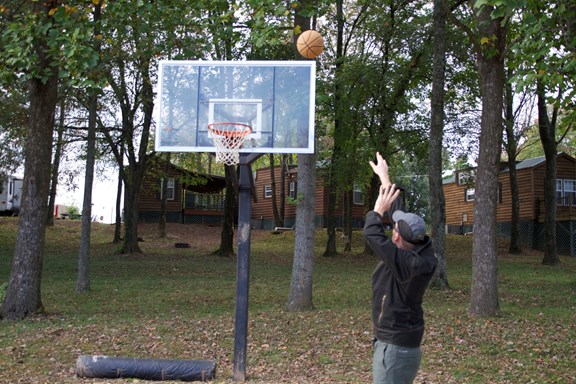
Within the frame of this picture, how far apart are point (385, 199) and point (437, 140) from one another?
11.8m

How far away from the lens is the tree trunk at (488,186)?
40.6 ft

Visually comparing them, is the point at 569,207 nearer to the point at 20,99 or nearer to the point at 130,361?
the point at 20,99

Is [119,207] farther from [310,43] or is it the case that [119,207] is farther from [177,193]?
[310,43]

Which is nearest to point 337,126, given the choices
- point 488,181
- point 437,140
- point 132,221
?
point 437,140

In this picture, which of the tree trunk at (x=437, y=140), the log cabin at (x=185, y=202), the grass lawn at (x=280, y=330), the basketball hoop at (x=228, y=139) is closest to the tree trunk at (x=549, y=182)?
the grass lawn at (x=280, y=330)

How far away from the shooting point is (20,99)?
21.2 metres

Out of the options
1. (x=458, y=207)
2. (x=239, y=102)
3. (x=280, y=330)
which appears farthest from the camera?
(x=458, y=207)

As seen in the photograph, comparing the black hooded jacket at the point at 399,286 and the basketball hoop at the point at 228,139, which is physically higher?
the basketball hoop at the point at 228,139

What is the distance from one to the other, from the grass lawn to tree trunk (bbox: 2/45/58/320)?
551 mm

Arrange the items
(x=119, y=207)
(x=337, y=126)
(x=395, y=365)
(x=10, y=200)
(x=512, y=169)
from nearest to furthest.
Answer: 1. (x=395, y=365)
2. (x=337, y=126)
3. (x=512, y=169)
4. (x=119, y=207)
5. (x=10, y=200)

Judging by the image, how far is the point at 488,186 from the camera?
1238 cm

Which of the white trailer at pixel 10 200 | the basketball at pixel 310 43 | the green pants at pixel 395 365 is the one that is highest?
the basketball at pixel 310 43

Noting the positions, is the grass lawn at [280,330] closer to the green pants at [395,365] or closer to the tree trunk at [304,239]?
the tree trunk at [304,239]

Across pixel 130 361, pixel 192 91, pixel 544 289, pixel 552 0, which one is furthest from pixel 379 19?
pixel 130 361
